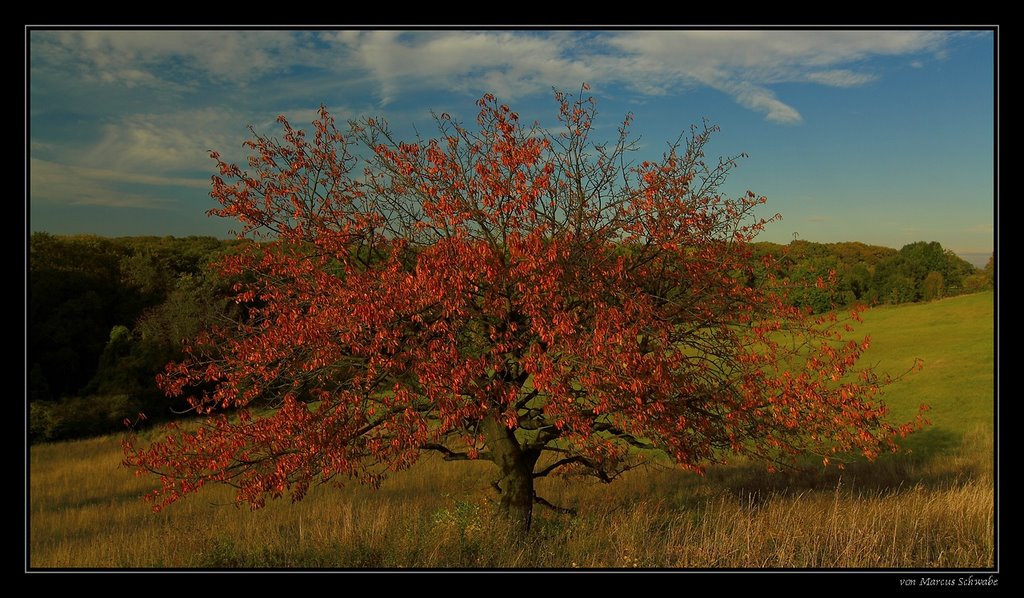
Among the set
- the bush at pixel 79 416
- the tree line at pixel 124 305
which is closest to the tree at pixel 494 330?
the tree line at pixel 124 305

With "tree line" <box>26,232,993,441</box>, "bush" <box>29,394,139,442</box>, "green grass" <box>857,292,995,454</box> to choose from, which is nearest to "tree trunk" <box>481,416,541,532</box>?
"tree line" <box>26,232,993,441</box>

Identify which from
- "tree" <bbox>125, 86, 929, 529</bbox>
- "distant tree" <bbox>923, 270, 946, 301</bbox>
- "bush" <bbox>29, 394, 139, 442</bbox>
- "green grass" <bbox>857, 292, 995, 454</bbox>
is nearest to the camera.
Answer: "tree" <bbox>125, 86, 929, 529</bbox>

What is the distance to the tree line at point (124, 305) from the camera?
118ft

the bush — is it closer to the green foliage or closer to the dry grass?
the green foliage

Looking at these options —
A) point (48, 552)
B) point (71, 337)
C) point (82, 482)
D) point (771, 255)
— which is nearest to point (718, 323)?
point (771, 255)

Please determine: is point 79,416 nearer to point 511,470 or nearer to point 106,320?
point 106,320

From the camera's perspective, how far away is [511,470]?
497 inches

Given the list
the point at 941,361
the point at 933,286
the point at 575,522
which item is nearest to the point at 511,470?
the point at 575,522

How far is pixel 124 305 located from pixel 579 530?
5047 centimetres

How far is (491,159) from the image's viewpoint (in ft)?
32.7

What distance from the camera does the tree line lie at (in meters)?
35.9

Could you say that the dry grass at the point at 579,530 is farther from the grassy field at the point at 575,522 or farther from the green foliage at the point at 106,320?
the green foliage at the point at 106,320

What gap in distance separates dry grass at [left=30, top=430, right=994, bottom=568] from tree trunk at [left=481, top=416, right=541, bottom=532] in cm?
53
